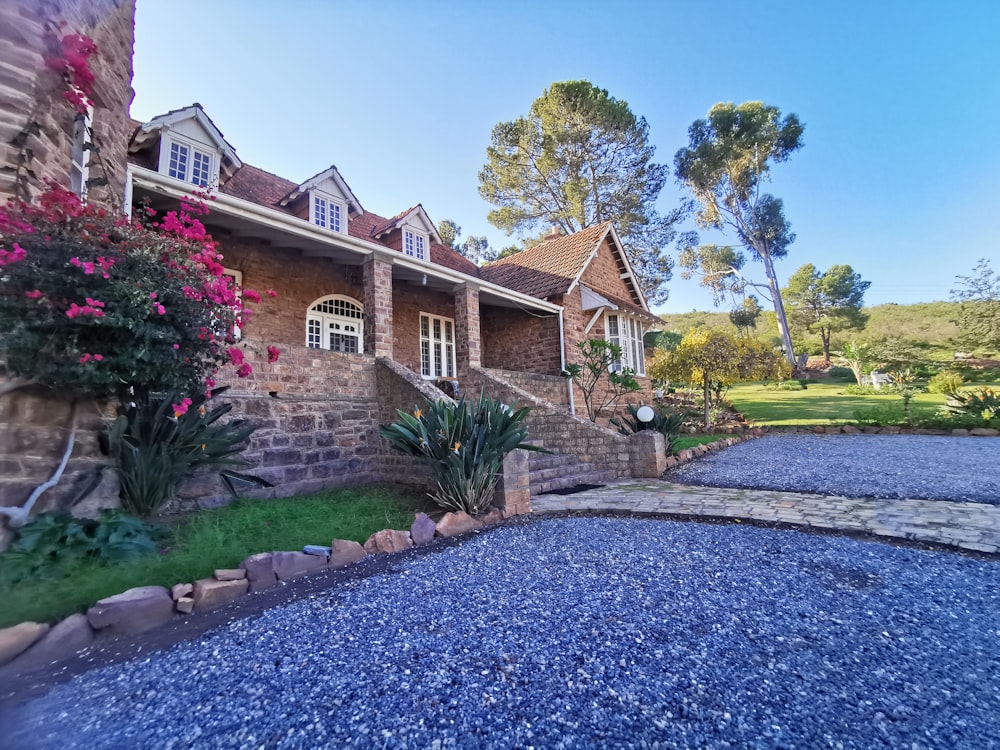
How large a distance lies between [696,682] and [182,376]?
4994mm

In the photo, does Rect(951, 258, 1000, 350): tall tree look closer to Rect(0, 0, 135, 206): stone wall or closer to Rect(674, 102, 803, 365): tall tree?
Rect(674, 102, 803, 365): tall tree

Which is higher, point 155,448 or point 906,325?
point 906,325

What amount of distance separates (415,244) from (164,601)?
10.9 m

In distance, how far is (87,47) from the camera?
13.4 ft

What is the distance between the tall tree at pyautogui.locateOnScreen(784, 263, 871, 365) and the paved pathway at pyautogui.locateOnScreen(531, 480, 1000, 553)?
39.2 m

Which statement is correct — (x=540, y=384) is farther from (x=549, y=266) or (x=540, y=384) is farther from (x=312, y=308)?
(x=312, y=308)

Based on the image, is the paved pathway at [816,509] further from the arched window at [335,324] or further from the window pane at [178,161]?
the window pane at [178,161]

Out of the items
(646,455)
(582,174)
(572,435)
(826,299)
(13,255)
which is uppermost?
(582,174)

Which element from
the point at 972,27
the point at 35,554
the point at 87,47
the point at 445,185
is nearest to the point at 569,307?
the point at 445,185

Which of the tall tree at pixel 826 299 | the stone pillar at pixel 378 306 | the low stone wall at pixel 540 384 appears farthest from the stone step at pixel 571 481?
the tall tree at pixel 826 299

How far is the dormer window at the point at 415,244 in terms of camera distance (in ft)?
39.5

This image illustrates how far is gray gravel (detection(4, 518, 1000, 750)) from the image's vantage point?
172cm

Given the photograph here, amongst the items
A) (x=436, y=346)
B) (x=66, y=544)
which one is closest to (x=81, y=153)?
(x=66, y=544)

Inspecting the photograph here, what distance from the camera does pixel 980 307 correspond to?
2130 cm
